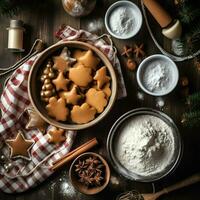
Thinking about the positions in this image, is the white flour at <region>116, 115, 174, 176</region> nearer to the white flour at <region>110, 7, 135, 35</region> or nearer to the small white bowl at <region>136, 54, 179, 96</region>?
the small white bowl at <region>136, 54, 179, 96</region>

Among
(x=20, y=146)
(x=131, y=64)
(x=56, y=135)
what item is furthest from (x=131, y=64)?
(x=20, y=146)

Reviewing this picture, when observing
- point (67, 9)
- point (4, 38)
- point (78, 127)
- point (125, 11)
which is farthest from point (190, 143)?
point (4, 38)

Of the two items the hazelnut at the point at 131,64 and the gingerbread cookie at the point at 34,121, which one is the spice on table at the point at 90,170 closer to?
the gingerbread cookie at the point at 34,121

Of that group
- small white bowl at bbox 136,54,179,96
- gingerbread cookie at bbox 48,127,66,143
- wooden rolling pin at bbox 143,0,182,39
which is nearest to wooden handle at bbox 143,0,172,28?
wooden rolling pin at bbox 143,0,182,39

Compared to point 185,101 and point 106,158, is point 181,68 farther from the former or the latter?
point 106,158

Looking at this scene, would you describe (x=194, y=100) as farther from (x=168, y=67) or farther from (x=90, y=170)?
(x=90, y=170)

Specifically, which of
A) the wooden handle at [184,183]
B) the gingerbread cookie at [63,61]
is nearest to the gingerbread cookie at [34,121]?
the gingerbread cookie at [63,61]
